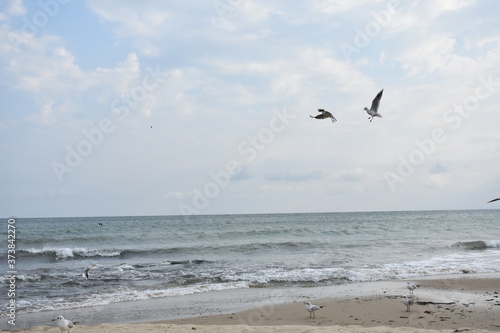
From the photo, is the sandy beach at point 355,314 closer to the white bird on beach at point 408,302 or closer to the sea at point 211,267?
the white bird on beach at point 408,302

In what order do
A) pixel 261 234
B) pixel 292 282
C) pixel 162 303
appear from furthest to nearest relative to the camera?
pixel 261 234 → pixel 292 282 → pixel 162 303

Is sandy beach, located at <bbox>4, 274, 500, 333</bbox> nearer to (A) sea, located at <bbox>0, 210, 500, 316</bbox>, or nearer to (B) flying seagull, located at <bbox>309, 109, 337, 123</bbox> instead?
(A) sea, located at <bbox>0, 210, 500, 316</bbox>

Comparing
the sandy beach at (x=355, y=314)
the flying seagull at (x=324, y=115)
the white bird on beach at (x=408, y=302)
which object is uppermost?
the flying seagull at (x=324, y=115)

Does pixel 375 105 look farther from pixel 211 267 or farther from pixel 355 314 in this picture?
pixel 211 267

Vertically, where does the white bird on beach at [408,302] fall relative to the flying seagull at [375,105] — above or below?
below

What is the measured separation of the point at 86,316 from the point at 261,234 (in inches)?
1090

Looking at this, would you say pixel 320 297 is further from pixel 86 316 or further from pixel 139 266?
pixel 139 266

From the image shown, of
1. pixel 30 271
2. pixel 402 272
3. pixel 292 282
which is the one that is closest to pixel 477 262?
pixel 402 272

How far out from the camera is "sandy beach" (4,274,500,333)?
27.5 ft

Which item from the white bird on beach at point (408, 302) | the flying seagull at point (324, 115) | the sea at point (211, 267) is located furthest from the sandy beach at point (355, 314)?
the flying seagull at point (324, 115)

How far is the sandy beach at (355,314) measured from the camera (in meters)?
8.37

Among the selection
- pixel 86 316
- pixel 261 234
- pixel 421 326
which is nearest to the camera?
pixel 421 326

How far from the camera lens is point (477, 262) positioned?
1941cm

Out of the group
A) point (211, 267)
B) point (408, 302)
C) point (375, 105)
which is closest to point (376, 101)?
point (375, 105)
